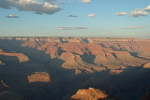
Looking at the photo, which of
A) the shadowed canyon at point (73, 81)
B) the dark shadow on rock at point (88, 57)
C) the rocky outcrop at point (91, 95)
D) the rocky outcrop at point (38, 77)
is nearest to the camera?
the rocky outcrop at point (91, 95)

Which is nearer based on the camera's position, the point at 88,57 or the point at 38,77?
the point at 38,77

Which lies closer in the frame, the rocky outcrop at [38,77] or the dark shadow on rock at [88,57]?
the rocky outcrop at [38,77]

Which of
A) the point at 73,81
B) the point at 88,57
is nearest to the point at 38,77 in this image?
the point at 73,81

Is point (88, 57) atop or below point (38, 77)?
atop

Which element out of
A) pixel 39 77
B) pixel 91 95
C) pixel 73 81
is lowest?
pixel 73 81

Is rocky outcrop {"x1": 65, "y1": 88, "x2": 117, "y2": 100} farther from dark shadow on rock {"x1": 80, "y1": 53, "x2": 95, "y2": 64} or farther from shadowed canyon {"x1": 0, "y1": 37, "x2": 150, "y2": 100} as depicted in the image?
dark shadow on rock {"x1": 80, "y1": 53, "x2": 95, "y2": 64}

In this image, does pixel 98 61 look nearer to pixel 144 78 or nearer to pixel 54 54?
pixel 54 54

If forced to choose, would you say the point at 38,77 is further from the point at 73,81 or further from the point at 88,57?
the point at 88,57

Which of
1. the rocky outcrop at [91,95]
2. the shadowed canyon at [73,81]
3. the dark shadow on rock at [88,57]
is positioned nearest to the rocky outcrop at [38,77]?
the shadowed canyon at [73,81]

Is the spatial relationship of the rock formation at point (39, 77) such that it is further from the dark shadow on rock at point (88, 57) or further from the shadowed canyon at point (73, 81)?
the dark shadow on rock at point (88, 57)

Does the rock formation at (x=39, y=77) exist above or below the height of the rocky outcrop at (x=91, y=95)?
below

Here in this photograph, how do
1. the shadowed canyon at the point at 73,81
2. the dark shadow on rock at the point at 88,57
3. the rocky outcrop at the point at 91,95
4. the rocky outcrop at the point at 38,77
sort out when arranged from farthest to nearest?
the dark shadow on rock at the point at 88,57
the rocky outcrop at the point at 38,77
the shadowed canyon at the point at 73,81
the rocky outcrop at the point at 91,95
